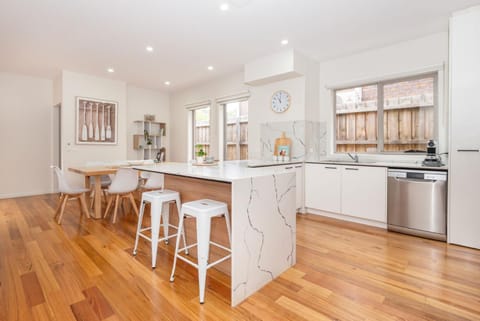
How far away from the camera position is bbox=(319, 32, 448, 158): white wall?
3.23 metres

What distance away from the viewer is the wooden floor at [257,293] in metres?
1.59

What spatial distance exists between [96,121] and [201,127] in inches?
91.3

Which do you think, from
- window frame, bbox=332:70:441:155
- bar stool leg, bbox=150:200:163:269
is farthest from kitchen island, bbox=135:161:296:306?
window frame, bbox=332:70:441:155

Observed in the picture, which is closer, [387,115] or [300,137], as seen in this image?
[387,115]

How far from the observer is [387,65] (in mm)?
3617

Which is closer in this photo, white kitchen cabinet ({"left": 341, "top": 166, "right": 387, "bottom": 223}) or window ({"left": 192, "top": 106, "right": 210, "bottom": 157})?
white kitchen cabinet ({"left": 341, "top": 166, "right": 387, "bottom": 223})

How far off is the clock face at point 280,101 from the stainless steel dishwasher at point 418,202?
1.89m

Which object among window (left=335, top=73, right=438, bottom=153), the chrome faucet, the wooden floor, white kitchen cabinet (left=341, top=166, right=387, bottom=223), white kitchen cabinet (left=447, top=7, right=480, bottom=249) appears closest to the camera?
the wooden floor

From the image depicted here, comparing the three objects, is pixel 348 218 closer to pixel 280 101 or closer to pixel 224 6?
pixel 280 101

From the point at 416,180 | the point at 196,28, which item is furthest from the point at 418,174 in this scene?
the point at 196,28

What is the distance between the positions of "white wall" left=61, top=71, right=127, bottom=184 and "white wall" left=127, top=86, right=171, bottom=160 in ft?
1.23

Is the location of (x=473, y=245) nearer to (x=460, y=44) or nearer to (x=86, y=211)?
(x=460, y=44)

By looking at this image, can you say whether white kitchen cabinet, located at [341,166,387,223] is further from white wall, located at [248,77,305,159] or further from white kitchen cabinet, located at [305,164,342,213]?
white wall, located at [248,77,305,159]

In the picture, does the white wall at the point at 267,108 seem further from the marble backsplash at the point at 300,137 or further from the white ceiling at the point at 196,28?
the white ceiling at the point at 196,28
